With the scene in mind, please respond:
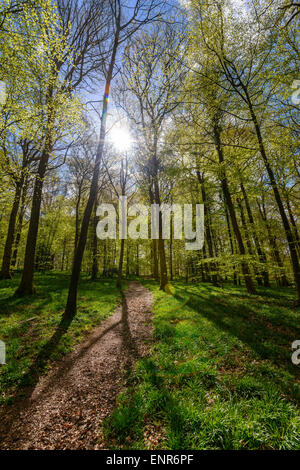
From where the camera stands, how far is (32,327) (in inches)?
253

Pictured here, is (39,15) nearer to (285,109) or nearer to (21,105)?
(21,105)

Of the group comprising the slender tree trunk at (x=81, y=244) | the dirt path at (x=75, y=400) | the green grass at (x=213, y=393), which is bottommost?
the dirt path at (x=75, y=400)

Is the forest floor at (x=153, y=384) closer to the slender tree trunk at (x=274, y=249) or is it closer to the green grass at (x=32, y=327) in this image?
the green grass at (x=32, y=327)

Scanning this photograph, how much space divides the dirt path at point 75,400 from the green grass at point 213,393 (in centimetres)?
38

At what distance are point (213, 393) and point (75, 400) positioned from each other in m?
2.73

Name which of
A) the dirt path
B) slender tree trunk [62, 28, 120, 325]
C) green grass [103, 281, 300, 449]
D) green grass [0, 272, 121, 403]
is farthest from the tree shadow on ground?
slender tree trunk [62, 28, 120, 325]

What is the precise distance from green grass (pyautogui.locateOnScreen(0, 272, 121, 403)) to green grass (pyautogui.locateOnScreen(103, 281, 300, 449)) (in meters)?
2.53

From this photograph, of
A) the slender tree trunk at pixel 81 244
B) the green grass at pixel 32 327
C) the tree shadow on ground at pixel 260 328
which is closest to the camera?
the green grass at pixel 32 327

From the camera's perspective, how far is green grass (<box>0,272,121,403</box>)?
4086 millimetres

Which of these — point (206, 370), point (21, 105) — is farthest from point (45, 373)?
point (21, 105)

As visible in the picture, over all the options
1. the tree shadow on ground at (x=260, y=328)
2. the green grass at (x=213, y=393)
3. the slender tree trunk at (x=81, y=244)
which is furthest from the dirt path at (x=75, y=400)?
the tree shadow on ground at (x=260, y=328)

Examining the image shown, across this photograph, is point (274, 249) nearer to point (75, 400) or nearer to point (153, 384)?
point (153, 384)

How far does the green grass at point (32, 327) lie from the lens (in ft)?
13.4
